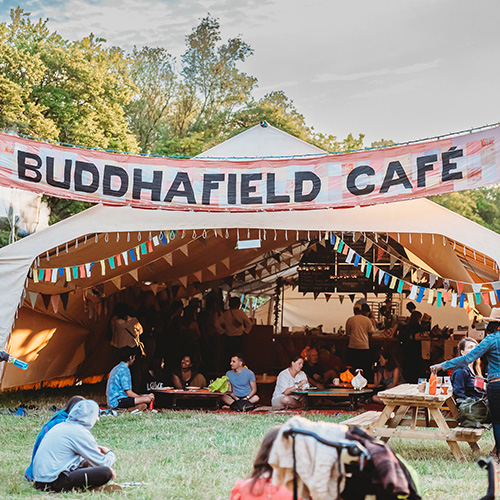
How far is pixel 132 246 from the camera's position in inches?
391

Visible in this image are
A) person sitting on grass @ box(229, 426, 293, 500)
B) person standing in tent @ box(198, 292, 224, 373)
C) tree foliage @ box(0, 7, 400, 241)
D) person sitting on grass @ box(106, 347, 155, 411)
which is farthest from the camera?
tree foliage @ box(0, 7, 400, 241)

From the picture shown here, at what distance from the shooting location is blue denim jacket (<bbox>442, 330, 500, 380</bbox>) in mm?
5859

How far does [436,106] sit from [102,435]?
114 ft

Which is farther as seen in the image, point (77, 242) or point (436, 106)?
point (436, 106)

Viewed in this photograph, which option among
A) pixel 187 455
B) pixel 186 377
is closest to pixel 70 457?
pixel 187 455

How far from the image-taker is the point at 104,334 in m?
12.3

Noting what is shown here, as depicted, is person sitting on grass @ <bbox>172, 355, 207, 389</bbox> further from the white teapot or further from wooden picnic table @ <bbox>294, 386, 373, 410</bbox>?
the white teapot

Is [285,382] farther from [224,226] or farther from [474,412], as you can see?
[474,412]

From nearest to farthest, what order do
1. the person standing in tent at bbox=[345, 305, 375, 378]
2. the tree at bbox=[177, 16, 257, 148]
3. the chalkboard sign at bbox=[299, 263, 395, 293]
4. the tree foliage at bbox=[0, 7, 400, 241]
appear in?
the person standing in tent at bbox=[345, 305, 375, 378], the chalkboard sign at bbox=[299, 263, 395, 293], the tree foliage at bbox=[0, 7, 400, 241], the tree at bbox=[177, 16, 257, 148]

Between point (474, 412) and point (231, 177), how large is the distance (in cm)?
400

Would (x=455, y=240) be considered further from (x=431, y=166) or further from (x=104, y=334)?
(x=104, y=334)

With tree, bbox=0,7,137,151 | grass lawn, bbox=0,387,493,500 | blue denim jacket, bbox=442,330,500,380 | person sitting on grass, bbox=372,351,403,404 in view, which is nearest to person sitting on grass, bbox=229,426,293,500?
grass lawn, bbox=0,387,493,500

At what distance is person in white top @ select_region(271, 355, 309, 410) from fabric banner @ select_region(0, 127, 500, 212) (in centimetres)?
231

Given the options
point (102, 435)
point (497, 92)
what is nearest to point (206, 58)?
point (497, 92)
